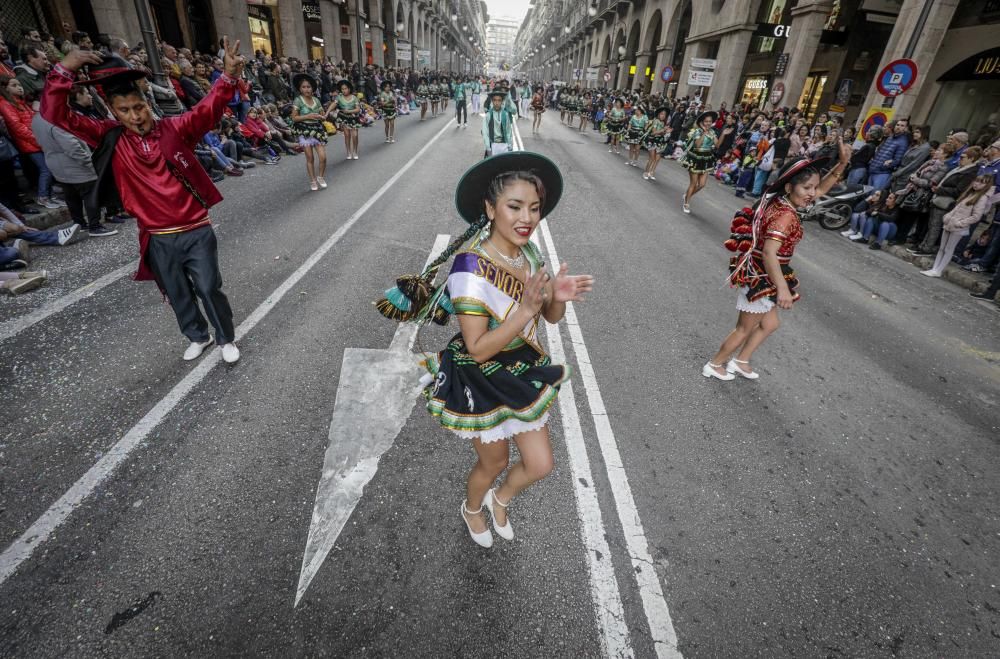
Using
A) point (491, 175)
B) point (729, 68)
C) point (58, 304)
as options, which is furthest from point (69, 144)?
point (729, 68)

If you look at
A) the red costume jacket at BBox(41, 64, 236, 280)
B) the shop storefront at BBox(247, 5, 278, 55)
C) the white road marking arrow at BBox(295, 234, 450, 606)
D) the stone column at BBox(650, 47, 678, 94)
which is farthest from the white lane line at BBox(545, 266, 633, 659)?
the stone column at BBox(650, 47, 678, 94)

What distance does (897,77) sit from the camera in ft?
28.0

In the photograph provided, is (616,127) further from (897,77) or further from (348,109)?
(348,109)

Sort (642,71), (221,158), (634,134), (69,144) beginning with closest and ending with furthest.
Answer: (69,144)
(221,158)
(634,134)
(642,71)

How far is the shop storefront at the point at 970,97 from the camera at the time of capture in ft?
43.8

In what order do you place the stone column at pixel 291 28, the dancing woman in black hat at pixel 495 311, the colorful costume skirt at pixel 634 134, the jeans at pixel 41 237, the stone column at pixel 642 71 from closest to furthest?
1. the dancing woman in black hat at pixel 495 311
2. the jeans at pixel 41 237
3. the colorful costume skirt at pixel 634 134
4. the stone column at pixel 291 28
5. the stone column at pixel 642 71

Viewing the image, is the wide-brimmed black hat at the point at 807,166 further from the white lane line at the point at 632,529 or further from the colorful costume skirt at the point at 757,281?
the white lane line at the point at 632,529

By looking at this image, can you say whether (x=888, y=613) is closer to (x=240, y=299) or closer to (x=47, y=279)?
(x=240, y=299)

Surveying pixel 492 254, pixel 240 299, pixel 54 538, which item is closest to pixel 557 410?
pixel 492 254

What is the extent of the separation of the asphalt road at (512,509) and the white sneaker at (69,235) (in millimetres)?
682

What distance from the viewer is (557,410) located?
358 centimetres

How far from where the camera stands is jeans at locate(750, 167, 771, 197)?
1241 centimetres

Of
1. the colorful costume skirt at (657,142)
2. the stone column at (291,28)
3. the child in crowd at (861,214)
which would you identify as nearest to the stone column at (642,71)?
the stone column at (291,28)

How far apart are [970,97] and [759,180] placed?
27.6 feet
